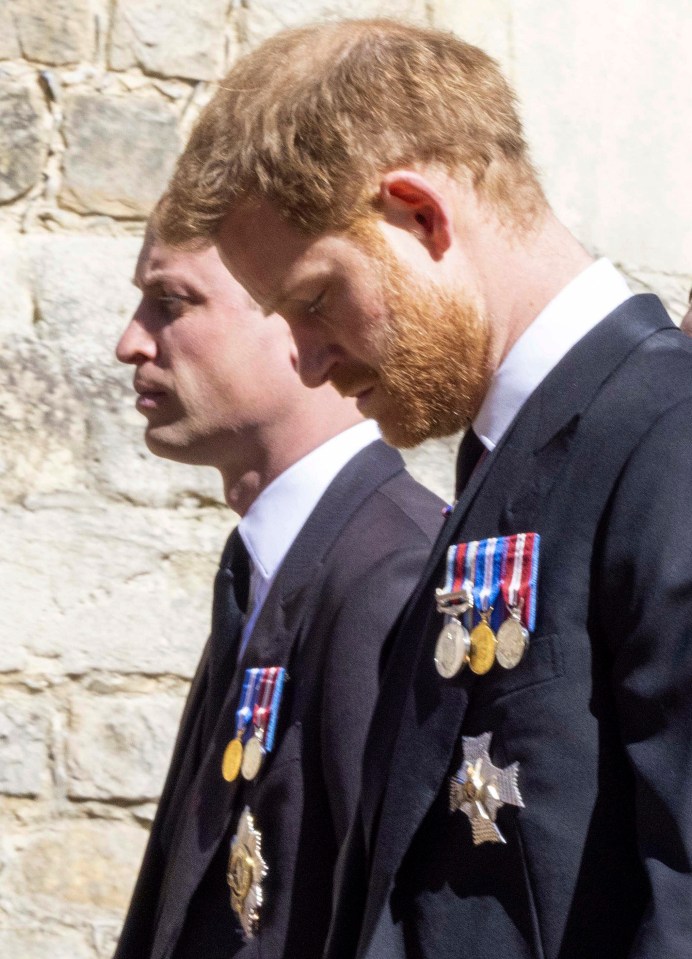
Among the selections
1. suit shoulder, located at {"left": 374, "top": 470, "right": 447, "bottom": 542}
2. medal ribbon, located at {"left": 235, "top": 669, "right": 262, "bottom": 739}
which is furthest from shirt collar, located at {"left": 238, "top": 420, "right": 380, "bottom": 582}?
medal ribbon, located at {"left": 235, "top": 669, "right": 262, "bottom": 739}

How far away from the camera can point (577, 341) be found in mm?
1349

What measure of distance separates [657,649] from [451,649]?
0.24 meters

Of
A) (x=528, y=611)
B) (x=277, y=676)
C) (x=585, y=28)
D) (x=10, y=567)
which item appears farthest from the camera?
(x=585, y=28)

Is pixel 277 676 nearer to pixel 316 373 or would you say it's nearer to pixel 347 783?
pixel 347 783

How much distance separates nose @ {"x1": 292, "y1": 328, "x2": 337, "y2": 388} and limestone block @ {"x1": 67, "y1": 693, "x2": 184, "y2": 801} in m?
1.62

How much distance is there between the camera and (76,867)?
9.90 feet

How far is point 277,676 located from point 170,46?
1.75 m

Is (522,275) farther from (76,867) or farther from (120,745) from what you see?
(76,867)

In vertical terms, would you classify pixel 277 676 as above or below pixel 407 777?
below

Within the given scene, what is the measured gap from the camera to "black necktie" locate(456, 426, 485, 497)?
1491mm

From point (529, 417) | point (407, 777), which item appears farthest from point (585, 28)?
point (407, 777)

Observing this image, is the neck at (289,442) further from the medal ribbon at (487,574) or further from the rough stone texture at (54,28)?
the rough stone texture at (54,28)

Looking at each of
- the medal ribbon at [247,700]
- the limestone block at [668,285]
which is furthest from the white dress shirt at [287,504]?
the limestone block at [668,285]

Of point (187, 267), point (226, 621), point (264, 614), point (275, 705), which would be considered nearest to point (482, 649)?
point (275, 705)
